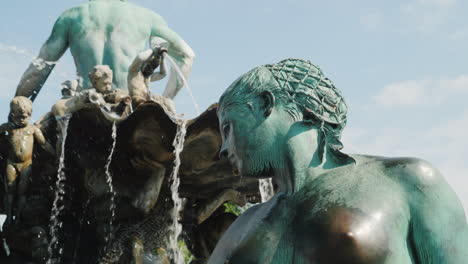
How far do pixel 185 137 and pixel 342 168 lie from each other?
519cm

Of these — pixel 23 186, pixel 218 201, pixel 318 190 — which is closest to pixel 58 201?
pixel 23 186

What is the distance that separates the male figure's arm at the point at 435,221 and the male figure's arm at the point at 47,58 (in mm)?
7747

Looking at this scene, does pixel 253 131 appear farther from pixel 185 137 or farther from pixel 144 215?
pixel 144 215

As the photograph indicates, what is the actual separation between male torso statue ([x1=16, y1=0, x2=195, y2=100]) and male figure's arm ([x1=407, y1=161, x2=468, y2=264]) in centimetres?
708

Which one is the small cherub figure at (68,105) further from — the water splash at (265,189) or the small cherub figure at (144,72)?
the water splash at (265,189)

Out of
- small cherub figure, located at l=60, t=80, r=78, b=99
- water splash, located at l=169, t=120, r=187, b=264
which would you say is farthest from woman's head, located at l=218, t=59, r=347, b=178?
small cherub figure, located at l=60, t=80, r=78, b=99

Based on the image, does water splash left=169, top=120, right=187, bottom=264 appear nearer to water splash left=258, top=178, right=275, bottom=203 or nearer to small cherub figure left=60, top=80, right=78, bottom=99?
water splash left=258, top=178, right=275, bottom=203

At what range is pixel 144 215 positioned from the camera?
807 centimetres

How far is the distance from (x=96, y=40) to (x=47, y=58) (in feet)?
2.39

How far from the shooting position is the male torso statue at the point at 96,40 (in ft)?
30.1

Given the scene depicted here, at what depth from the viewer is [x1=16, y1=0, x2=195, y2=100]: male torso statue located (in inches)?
361

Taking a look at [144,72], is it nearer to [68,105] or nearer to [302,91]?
[68,105]

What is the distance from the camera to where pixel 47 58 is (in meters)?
Answer: 9.52

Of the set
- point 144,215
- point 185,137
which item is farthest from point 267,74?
point 144,215
